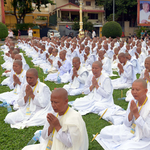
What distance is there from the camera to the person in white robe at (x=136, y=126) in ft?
12.0

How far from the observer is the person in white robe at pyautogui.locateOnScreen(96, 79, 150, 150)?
144 inches

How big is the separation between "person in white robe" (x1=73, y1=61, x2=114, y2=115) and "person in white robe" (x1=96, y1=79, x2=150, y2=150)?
1609mm

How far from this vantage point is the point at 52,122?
3.04 metres

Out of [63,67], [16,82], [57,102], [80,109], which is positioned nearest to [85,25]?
[63,67]

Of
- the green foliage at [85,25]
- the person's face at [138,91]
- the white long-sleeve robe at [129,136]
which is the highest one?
the green foliage at [85,25]

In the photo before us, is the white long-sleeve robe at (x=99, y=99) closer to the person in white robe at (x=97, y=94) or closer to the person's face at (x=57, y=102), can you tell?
the person in white robe at (x=97, y=94)

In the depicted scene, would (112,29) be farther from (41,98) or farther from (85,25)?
(41,98)

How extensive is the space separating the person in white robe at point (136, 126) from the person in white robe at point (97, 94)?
161cm

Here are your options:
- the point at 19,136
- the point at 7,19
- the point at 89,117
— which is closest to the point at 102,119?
the point at 89,117

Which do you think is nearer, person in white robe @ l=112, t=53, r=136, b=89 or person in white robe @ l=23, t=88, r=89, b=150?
person in white robe @ l=23, t=88, r=89, b=150

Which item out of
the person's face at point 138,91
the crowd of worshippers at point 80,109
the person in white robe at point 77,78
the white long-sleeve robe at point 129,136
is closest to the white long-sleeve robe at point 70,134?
the crowd of worshippers at point 80,109

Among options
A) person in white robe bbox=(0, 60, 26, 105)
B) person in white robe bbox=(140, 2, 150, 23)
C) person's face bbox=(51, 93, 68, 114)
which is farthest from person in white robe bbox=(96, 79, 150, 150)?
person in white robe bbox=(140, 2, 150, 23)

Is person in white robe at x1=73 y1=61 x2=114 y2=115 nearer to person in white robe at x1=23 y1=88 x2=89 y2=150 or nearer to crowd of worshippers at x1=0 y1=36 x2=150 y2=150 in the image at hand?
crowd of worshippers at x1=0 y1=36 x2=150 y2=150

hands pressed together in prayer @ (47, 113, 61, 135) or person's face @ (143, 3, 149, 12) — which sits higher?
person's face @ (143, 3, 149, 12)
